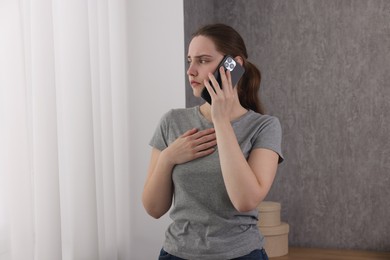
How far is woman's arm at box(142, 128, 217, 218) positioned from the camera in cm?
140

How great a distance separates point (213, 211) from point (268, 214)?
64.1 inches

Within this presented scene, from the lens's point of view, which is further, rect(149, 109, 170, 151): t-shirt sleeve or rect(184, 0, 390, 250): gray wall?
rect(184, 0, 390, 250): gray wall

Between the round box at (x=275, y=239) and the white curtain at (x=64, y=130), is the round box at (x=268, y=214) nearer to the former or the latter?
the round box at (x=275, y=239)

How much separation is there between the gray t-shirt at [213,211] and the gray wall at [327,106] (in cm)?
178

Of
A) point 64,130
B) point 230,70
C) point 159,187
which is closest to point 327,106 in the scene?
A: point 64,130

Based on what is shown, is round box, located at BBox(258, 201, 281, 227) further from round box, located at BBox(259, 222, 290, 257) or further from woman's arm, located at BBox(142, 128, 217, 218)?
woman's arm, located at BBox(142, 128, 217, 218)

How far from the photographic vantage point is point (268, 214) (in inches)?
115

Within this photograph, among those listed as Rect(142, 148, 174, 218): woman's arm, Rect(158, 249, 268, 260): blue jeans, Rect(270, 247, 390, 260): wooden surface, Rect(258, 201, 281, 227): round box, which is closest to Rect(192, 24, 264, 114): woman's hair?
Rect(142, 148, 174, 218): woman's arm

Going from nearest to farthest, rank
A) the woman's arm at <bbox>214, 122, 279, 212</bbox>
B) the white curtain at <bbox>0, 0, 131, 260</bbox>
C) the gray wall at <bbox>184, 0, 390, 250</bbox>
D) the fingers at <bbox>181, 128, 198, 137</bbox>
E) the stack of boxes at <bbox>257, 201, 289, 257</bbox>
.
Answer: the woman's arm at <bbox>214, 122, 279, 212</bbox> → the fingers at <bbox>181, 128, 198, 137</bbox> → the white curtain at <bbox>0, 0, 131, 260</bbox> → the stack of boxes at <bbox>257, 201, 289, 257</bbox> → the gray wall at <bbox>184, 0, 390, 250</bbox>

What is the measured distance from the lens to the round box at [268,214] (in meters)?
2.92

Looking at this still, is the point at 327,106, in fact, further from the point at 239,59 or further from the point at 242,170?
the point at 242,170

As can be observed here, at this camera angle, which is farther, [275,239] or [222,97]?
[275,239]

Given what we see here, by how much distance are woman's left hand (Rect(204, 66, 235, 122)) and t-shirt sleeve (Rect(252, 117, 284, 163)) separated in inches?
3.4

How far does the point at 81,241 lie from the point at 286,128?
5.34 ft
